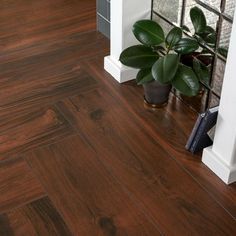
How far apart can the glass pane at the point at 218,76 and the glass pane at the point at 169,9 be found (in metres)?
0.30

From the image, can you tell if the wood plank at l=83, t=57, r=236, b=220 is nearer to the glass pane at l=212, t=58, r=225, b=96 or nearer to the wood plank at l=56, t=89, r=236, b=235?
the wood plank at l=56, t=89, r=236, b=235

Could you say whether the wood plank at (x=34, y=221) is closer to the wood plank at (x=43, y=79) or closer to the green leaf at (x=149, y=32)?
the wood plank at (x=43, y=79)

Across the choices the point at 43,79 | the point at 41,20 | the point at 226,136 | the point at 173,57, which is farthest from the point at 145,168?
the point at 41,20

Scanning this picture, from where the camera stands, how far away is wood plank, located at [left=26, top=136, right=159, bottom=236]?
1646mm

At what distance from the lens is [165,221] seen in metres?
1.67

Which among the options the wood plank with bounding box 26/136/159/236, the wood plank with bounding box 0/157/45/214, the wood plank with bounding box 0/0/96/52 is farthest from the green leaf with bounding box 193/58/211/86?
the wood plank with bounding box 0/0/96/52

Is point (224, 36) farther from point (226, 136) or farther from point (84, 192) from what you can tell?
point (84, 192)

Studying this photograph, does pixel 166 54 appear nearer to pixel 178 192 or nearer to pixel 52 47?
pixel 178 192

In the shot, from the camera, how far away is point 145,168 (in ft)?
6.14

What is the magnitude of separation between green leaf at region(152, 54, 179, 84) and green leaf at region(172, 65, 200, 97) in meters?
0.05

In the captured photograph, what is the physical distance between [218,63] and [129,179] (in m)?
0.58

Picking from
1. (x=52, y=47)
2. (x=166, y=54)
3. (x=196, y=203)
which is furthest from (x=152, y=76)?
(x=52, y=47)

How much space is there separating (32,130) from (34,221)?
504 mm

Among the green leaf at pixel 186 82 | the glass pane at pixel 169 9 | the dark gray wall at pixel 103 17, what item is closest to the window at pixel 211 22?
the glass pane at pixel 169 9
